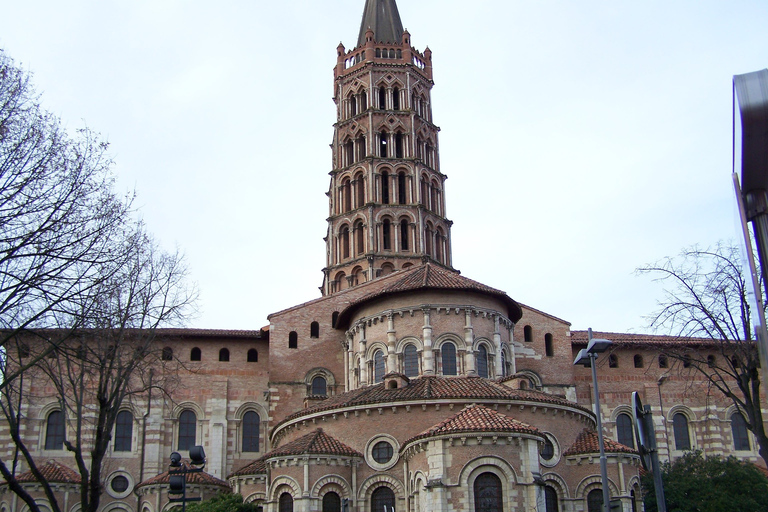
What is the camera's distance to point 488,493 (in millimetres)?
26781

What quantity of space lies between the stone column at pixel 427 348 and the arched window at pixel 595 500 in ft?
27.6

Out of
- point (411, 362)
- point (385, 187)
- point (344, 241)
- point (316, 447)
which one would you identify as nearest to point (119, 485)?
point (316, 447)

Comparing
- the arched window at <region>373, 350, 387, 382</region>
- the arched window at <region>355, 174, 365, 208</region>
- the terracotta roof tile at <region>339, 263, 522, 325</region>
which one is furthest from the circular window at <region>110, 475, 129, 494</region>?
the arched window at <region>355, 174, 365, 208</region>

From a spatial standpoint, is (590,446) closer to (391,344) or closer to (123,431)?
(391,344)

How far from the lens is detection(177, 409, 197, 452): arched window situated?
42594mm

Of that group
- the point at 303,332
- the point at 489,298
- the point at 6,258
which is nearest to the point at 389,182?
the point at 303,332

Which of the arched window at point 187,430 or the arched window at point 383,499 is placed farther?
the arched window at point 187,430

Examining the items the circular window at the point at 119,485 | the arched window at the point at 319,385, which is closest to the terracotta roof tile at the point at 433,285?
the arched window at the point at 319,385

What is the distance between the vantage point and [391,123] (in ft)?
186

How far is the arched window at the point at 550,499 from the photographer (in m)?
29.7

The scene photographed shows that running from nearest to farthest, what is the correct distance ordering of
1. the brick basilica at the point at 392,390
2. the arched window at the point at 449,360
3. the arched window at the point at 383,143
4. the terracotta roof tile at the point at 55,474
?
the brick basilica at the point at 392,390, the arched window at the point at 449,360, the terracotta roof tile at the point at 55,474, the arched window at the point at 383,143

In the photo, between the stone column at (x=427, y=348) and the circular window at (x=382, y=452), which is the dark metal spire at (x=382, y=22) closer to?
the stone column at (x=427, y=348)

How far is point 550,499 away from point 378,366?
10481 millimetres

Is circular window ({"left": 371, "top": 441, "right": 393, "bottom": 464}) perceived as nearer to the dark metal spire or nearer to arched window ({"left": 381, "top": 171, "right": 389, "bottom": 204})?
arched window ({"left": 381, "top": 171, "right": 389, "bottom": 204})
